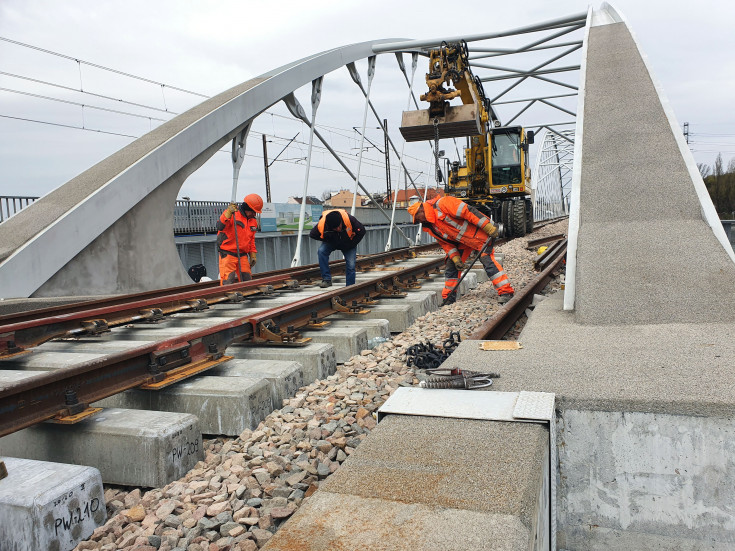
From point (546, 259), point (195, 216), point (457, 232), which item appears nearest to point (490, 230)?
point (457, 232)

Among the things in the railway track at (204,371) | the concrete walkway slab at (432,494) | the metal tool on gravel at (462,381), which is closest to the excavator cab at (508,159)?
the railway track at (204,371)

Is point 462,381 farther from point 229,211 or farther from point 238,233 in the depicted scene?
point 238,233

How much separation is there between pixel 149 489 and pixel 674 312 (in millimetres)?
3847

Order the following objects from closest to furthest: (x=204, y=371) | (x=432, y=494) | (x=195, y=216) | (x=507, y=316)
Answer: (x=432, y=494)
(x=204, y=371)
(x=507, y=316)
(x=195, y=216)

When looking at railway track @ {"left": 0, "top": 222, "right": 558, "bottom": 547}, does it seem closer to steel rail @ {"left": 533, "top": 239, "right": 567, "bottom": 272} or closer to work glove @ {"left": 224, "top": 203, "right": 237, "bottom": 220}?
work glove @ {"left": 224, "top": 203, "right": 237, "bottom": 220}

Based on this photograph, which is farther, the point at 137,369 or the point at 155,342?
the point at 155,342

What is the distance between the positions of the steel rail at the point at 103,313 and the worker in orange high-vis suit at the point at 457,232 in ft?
7.44

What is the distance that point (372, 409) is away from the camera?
3299 millimetres

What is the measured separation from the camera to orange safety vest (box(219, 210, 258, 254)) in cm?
804

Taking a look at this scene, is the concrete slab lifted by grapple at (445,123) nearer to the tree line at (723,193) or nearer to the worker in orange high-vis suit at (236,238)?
the worker in orange high-vis suit at (236,238)

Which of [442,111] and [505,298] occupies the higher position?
[442,111]

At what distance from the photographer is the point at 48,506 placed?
2012 mm

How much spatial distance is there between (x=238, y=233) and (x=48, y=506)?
643 centimetres

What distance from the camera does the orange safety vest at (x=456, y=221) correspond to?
23.7ft
